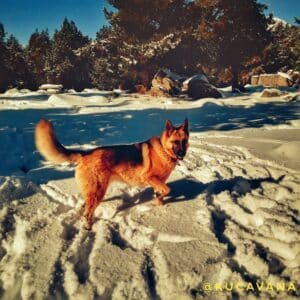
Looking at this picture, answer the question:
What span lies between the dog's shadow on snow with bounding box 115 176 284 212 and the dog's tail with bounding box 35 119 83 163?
110 centimetres

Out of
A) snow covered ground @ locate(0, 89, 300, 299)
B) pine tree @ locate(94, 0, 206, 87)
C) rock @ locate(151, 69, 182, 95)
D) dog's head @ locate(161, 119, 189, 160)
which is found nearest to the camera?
snow covered ground @ locate(0, 89, 300, 299)

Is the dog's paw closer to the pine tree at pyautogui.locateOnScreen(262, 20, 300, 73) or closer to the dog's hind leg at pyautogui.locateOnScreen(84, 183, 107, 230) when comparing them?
the dog's hind leg at pyautogui.locateOnScreen(84, 183, 107, 230)

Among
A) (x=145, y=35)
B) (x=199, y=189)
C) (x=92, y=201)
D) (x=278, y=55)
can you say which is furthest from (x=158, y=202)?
(x=278, y=55)

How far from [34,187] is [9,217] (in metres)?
1.10

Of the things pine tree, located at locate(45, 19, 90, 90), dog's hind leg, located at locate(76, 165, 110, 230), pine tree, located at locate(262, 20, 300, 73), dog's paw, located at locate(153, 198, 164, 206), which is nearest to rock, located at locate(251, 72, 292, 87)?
pine tree, located at locate(262, 20, 300, 73)

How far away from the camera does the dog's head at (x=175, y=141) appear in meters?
4.42

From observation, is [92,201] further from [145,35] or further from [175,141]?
[145,35]

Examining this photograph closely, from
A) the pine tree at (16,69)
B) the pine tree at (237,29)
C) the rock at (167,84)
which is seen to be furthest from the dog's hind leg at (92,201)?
the pine tree at (16,69)

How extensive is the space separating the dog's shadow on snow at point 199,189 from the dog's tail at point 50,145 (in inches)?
43.2

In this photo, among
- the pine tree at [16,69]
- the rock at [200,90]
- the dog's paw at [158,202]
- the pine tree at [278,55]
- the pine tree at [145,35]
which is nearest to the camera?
the dog's paw at [158,202]

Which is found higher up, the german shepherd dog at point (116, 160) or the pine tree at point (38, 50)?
the pine tree at point (38, 50)

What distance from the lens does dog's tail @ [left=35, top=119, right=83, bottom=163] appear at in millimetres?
4145

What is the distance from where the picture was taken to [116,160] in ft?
14.2

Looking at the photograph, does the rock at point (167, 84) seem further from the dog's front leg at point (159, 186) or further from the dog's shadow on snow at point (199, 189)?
the dog's front leg at point (159, 186)
